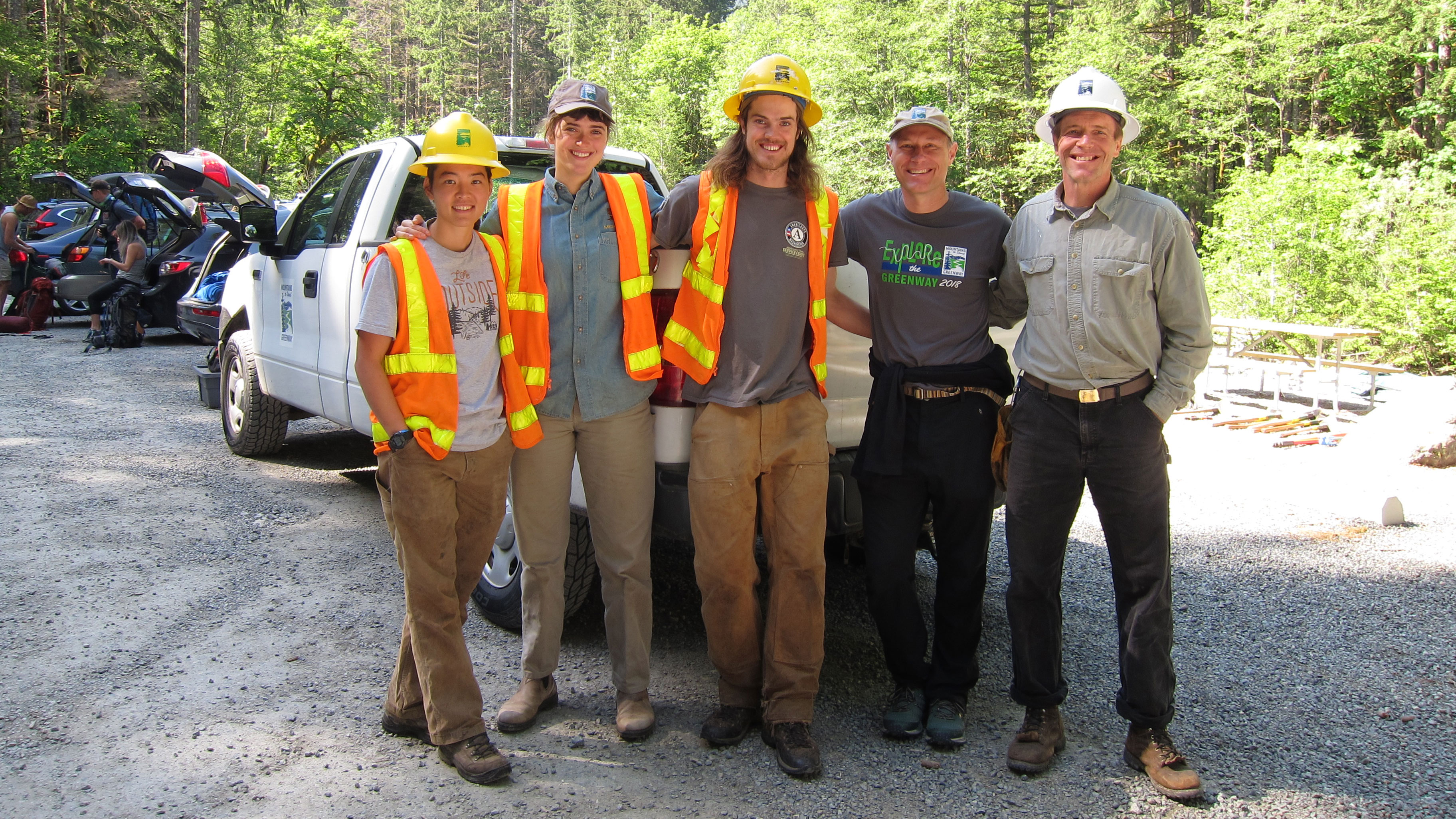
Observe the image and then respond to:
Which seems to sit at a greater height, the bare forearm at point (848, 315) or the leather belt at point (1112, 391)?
the bare forearm at point (848, 315)

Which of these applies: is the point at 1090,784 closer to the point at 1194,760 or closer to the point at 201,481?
the point at 1194,760

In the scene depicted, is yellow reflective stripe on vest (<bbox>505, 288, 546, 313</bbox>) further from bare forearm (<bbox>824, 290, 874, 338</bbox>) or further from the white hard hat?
the white hard hat

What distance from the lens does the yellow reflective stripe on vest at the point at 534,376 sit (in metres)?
3.10

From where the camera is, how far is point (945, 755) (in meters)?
3.17

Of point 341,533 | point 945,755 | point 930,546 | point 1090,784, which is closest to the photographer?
point 1090,784

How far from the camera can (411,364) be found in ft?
9.35

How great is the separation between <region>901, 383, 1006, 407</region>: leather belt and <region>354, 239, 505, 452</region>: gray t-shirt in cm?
129

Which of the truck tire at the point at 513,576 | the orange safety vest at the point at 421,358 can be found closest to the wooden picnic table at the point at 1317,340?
the truck tire at the point at 513,576

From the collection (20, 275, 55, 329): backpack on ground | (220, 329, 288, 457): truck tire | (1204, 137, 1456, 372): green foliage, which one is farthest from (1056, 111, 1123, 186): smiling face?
(20, 275, 55, 329): backpack on ground

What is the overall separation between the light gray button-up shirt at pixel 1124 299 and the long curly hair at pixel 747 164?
2.43ft

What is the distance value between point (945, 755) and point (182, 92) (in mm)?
35655

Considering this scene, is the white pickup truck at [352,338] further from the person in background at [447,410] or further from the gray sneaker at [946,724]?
the gray sneaker at [946,724]

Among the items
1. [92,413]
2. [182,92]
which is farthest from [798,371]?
[182,92]

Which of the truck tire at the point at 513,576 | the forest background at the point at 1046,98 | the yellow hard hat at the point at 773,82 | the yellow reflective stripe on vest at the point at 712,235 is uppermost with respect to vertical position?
the forest background at the point at 1046,98
